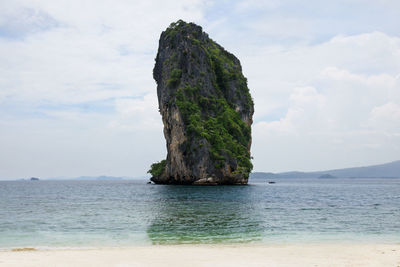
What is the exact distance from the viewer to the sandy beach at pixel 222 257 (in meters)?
10.2

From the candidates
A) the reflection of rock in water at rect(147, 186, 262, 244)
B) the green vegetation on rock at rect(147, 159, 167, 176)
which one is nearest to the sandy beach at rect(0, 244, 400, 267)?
the reflection of rock in water at rect(147, 186, 262, 244)

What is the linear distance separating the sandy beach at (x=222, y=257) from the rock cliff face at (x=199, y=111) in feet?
208

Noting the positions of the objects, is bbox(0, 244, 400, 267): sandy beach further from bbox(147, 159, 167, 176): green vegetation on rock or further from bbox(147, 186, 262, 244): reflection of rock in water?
bbox(147, 159, 167, 176): green vegetation on rock

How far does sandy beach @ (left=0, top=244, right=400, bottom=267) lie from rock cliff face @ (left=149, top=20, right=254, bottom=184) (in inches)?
2494

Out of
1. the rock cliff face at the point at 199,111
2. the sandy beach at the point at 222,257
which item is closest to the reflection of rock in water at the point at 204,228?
the sandy beach at the point at 222,257

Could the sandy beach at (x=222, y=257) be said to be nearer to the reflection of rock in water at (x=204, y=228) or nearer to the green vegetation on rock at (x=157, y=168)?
the reflection of rock in water at (x=204, y=228)

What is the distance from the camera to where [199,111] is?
270ft

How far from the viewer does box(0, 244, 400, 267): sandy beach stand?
33.4 ft

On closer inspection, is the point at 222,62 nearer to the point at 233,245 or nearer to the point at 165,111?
the point at 165,111

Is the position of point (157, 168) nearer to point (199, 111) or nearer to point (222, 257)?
point (199, 111)

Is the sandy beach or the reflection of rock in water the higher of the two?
the sandy beach

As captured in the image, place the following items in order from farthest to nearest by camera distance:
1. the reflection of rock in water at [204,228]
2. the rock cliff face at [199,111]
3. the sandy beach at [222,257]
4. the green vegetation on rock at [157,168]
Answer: the green vegetation on rock at [157,168], the rock cliff face at [199,111], the reflection of rock in water at [204,228], the sandy beach at [222,257]

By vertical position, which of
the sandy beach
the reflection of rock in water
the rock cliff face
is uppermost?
the rock cliff face

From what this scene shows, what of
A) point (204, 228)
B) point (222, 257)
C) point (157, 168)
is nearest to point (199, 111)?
point (157, 168)
